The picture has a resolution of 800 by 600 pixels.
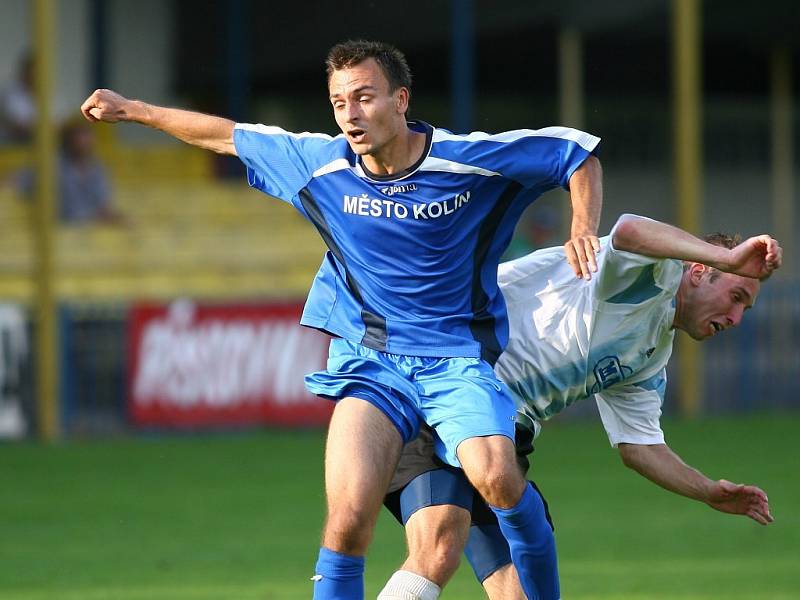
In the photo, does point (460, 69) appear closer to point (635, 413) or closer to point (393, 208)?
point (635, 413)

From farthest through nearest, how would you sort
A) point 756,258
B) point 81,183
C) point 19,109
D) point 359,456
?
point 19,109, point 81,183, point 359,456, point 756,258

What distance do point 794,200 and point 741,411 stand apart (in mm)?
7944

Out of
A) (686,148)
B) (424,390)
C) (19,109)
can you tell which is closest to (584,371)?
(424,390)

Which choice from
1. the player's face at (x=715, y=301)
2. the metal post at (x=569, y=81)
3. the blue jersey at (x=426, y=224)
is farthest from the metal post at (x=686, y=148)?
the blue jersey at (x=426, y=224)

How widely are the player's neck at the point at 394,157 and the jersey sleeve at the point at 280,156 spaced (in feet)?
0.60

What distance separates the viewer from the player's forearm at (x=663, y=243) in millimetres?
5160

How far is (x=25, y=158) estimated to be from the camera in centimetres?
1908

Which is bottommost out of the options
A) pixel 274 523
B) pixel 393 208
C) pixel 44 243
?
pixel 274 523

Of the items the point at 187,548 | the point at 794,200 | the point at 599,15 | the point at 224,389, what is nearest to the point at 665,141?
the point at 794,200

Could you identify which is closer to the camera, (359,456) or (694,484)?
(359,456)

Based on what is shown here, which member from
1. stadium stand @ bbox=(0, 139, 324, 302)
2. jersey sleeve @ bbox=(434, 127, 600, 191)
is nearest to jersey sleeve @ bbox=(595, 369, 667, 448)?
jersey sleeve @ bbox=(434, 127, 600, 191)

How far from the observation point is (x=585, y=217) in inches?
218

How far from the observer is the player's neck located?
566 centimetres

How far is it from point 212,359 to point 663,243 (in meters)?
9.48
